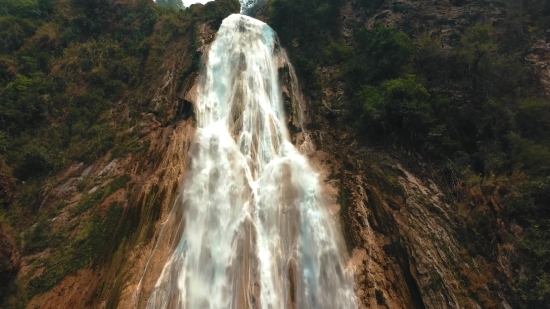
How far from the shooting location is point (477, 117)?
1594 centimetres

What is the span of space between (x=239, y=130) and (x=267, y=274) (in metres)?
8.68

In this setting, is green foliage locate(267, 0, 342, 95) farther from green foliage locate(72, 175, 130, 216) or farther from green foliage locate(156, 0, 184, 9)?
green foliage locate(156, 0, 184, 9)

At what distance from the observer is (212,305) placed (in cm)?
1235

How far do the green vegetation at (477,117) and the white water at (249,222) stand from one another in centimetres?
493

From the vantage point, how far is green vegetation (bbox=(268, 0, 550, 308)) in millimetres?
11703

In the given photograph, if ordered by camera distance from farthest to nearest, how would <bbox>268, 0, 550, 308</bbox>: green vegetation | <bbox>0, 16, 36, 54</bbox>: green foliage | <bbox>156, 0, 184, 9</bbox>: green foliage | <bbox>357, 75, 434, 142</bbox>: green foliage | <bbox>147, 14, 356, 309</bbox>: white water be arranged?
<bbox>156, 0, 184, 9</bbox>: green foliage
<bbox>0, 16, 36, 54</bbox>: green foliage
<bbox>357, 75, 434, 142</bbox>: green foliage
<bbox>147, 14, 356, 309</bbox>: white water
<bbox>268, 0, 550, 308</bbox>: green vegetation

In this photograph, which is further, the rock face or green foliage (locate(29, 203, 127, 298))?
green foliage (locate(29, 203, 127, 298))

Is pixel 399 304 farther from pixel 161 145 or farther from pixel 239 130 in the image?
pixel 161 145

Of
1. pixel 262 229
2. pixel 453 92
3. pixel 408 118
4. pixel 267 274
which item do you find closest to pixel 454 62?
pixel 453 92

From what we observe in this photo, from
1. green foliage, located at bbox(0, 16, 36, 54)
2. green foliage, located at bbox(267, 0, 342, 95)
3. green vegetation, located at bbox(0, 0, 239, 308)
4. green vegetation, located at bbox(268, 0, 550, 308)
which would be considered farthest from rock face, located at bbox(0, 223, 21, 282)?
green foliage, located at bbox(267, 0, 342, 95)

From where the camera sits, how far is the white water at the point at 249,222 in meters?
12.6

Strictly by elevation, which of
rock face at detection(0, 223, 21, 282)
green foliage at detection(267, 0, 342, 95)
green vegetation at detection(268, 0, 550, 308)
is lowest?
rock face at detection(0, 223, 21, 282)

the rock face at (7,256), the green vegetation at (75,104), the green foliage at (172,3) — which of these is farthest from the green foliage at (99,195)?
the green foliage at (172,3)

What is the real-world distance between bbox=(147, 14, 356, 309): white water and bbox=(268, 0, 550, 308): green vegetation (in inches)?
194
